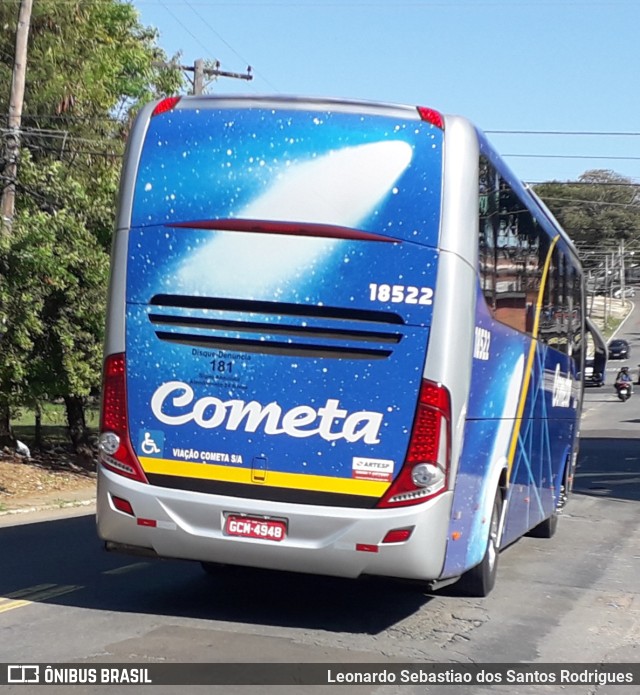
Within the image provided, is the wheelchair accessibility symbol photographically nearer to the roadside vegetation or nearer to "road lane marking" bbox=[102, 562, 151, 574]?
"road lane marking" bbox=[102, 562, 151, 574]

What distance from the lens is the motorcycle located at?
59.3 m

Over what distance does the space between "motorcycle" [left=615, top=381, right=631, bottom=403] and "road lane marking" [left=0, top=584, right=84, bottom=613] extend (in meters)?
53.1

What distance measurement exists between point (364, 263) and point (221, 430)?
1518 mm

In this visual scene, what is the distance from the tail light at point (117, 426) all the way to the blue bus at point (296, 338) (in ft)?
0.04

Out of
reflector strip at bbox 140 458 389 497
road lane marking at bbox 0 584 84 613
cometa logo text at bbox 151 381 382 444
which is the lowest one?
road lane marking at bbox 0 584 84 613

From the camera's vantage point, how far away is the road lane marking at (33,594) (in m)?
8.40

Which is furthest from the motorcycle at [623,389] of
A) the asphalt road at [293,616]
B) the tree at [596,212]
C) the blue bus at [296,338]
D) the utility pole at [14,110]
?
the tree at [596,212]

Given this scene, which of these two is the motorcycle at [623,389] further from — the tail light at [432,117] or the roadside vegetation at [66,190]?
the tail light at [432,117]

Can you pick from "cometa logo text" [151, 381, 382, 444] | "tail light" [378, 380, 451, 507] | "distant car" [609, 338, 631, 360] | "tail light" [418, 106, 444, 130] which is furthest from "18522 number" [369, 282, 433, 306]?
"distant car" [609, 338, 631, 360]

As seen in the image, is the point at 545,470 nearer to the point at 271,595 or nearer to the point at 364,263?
the point at 271,595

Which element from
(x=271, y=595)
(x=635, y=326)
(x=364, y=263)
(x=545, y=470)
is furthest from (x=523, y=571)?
(x=635, y=326)

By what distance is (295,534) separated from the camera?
24.6 feet

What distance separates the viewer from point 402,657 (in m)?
7.28

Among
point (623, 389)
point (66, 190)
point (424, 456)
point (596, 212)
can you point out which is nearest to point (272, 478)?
point (424, 456)
